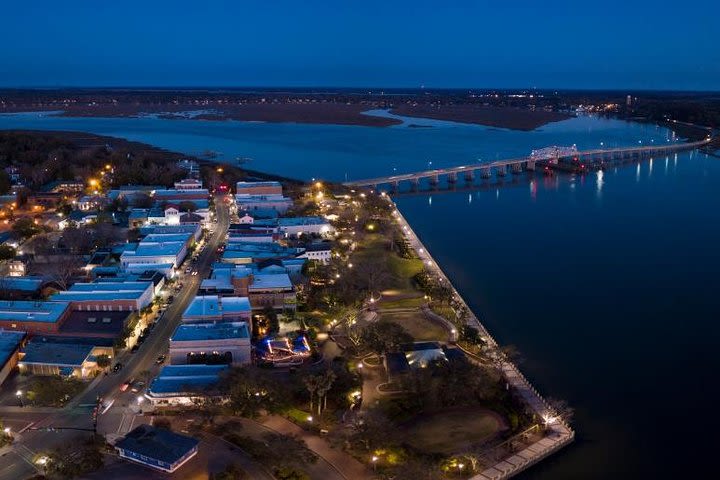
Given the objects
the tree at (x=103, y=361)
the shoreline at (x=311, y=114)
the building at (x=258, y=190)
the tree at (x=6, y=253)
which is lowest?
the tree at (x=103, y=361)

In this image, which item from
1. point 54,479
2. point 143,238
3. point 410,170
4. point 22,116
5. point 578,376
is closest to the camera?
point 54,479

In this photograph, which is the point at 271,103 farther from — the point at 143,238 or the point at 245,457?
the point at 245,457

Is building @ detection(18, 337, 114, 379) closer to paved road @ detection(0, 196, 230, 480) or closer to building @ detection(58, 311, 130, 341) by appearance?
paved road @ detection(0, 196, 230, 480)

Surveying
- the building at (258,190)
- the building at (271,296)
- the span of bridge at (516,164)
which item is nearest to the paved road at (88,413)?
the building at (271,296)

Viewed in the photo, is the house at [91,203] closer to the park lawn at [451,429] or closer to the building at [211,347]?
the building at [211,347]

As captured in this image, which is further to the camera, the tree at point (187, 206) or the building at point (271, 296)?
the tree at point (187, 206)

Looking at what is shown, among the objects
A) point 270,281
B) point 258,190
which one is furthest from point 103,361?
point 258,190

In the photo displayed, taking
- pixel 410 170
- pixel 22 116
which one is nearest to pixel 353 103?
pixel 22 116
